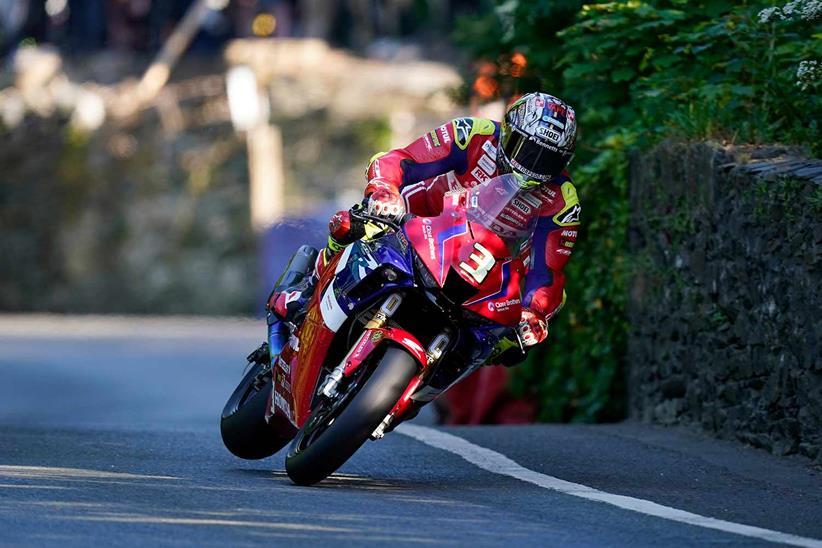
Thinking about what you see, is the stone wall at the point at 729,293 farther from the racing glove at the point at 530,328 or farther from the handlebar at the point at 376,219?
the handlebar at the point at 376,219

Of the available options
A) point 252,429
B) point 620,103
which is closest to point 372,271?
point 252,429

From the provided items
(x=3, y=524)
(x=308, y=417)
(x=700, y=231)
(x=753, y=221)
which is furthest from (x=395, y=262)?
(x=700, y=231)

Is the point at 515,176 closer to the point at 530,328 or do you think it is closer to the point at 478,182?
the point at 478,182

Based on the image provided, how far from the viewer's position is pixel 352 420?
7.68 m

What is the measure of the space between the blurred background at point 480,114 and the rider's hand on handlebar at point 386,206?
2352mm

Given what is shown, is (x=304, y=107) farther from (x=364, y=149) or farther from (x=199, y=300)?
(x=199, y=300)

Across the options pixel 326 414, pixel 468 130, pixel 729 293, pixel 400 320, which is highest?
pixel 468 130

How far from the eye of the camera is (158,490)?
7797mm

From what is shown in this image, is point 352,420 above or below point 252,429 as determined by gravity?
above

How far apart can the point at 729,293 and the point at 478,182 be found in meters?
2.78

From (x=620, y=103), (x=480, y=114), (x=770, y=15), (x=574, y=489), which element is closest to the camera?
(x=574, y=489)

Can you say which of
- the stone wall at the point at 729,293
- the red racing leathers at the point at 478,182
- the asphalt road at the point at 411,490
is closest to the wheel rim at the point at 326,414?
the asphalt road at the point at 411,490

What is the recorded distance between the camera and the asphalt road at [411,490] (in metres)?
6.70

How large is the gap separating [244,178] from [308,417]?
1006 inches
